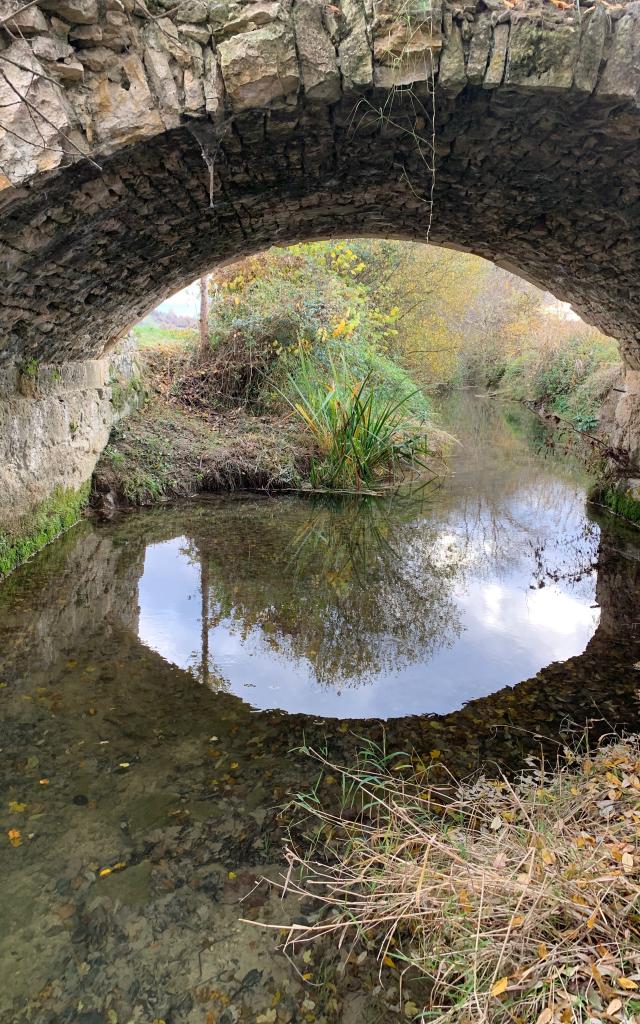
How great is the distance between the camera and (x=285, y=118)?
295cm

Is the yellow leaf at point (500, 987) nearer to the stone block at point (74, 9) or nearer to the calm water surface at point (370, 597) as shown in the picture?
the calm water surface at point (370, 597)

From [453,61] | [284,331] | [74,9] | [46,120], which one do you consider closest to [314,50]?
[453,61]

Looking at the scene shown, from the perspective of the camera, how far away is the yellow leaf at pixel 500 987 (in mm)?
1486

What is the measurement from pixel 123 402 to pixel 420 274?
7.82 m

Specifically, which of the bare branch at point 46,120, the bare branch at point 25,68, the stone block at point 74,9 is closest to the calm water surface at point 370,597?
the bare branch at point 46,120

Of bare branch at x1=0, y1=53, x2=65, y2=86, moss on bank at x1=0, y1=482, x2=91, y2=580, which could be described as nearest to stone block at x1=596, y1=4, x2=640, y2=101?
bare branch at x1=0, y1=53, x2=65, y2=86

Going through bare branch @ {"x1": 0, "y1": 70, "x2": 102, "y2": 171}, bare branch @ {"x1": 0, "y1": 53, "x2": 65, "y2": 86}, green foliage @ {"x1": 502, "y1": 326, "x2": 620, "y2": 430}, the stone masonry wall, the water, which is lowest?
the water

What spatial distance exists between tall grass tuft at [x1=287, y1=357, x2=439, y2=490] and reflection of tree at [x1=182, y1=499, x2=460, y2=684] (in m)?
0.75

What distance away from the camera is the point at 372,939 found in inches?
73.4

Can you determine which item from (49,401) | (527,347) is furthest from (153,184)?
(527,347)

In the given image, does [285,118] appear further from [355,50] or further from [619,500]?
[619,500]

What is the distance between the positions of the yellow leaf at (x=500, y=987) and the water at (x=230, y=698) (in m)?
0.33

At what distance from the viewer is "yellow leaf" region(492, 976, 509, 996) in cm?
149

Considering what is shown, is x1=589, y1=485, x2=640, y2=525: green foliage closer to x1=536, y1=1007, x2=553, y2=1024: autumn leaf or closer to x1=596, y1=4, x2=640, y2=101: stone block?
x1=596, y1=4, x2=640, y2=101: stone block
